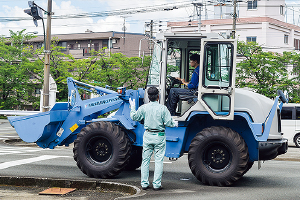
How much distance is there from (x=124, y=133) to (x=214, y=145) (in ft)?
6.19

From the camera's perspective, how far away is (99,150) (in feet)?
28.8

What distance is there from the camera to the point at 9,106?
4431cm

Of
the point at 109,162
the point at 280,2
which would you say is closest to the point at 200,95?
the point at 109,162

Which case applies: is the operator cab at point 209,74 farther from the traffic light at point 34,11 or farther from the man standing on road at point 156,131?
the traffic light at point 34,11

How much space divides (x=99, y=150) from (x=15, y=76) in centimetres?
3640

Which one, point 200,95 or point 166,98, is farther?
point 166,98

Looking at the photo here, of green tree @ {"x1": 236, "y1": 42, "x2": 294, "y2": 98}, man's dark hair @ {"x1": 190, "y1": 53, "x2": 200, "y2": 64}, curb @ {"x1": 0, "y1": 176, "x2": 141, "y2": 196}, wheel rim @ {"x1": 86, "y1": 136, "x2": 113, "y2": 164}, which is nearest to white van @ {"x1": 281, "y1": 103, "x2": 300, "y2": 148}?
green tree @ {"x1": 236, "y1": 42, "x2": 294, "y2": 98}

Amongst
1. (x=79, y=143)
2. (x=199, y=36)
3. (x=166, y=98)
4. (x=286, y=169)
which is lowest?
(x=286, y=169)

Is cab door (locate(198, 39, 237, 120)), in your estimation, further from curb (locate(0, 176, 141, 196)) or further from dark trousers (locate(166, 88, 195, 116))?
curb (locate(0, 176, 141, 196))

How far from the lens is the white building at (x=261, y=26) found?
48281 millimetres

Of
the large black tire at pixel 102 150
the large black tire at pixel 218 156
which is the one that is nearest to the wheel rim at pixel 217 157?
the large black tire at pixel 218 156

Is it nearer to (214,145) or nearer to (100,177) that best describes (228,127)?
(214,145)

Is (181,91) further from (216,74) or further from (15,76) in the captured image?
(15,76)

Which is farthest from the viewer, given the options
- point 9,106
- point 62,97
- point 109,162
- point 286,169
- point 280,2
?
point 280,2
